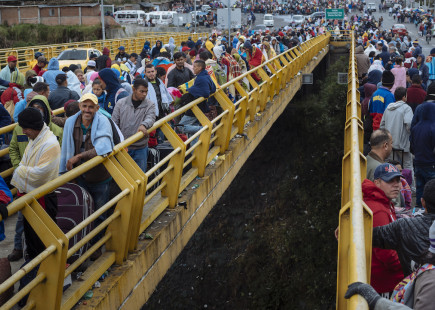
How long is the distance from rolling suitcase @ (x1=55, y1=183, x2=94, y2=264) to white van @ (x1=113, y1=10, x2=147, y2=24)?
191 ft

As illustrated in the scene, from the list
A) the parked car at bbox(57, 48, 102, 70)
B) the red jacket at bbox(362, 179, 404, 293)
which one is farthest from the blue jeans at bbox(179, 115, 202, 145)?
the parked car at bbox(57, 48, 102, 70)

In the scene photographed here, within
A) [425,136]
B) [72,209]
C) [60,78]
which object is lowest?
[425,136]

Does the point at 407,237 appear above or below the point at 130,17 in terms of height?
below

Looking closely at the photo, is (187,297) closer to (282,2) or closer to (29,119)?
(29,119)

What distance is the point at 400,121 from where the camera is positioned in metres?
8.74

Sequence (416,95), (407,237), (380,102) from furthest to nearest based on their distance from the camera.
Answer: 1. (416,95)
2. (380,102)
3. (407,237)

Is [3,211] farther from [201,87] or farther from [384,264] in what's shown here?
[201,87]

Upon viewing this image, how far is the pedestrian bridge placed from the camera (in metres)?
3.60

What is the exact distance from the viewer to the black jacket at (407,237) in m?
3.94

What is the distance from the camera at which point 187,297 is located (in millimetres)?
16438

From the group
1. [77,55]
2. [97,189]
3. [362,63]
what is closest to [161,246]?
[97,189]

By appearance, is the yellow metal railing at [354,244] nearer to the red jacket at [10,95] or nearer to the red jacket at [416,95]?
the red jacket at [416,95]

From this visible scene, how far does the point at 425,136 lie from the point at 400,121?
0.94 meters

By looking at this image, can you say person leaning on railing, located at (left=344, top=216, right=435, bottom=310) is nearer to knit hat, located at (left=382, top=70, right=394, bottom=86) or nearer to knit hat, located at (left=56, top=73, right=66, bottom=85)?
knit hat, located at (left=56, top=73, right=66, bottom=85)
